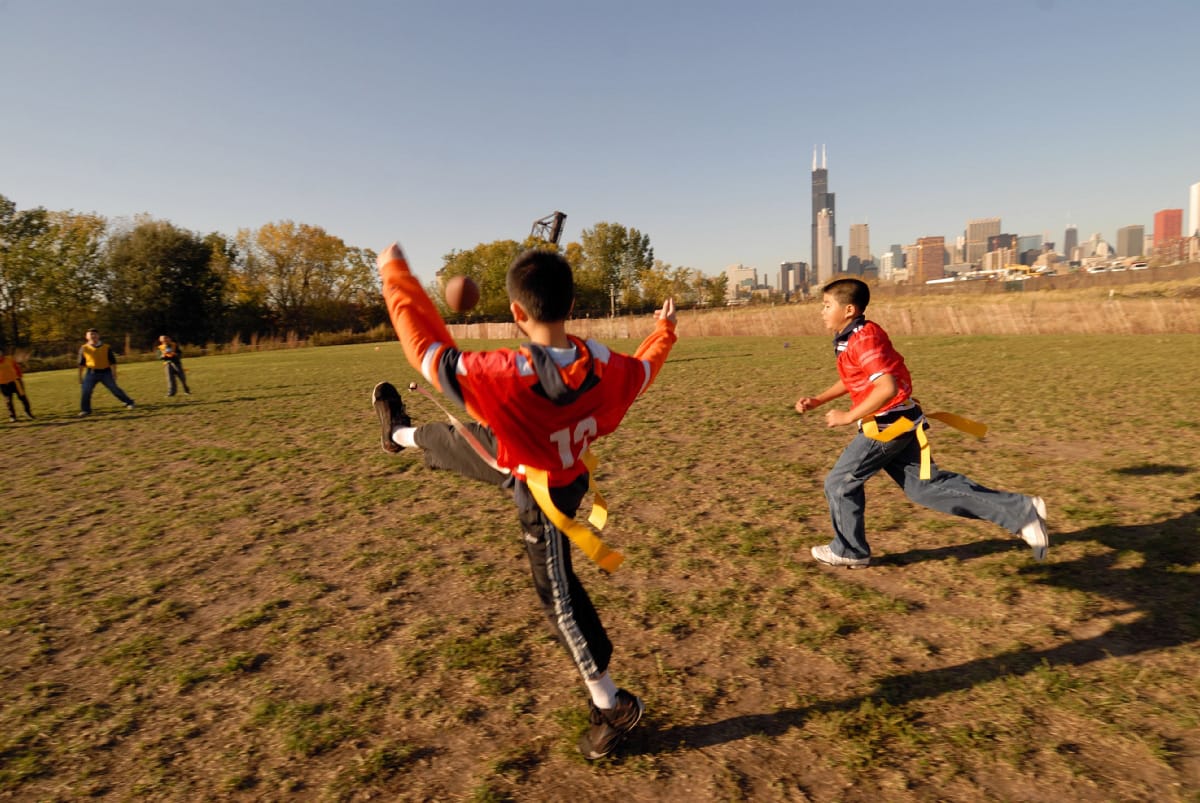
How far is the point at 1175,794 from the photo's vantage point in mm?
2396

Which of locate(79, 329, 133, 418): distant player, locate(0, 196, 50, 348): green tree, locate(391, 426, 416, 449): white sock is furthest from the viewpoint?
locate(0, 196, 50, 348): green tree

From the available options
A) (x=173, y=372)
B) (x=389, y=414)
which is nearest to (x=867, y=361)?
(x=389, y=414)

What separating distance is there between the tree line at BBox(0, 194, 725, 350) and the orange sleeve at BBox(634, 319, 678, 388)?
39093mm

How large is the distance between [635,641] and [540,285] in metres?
2.27

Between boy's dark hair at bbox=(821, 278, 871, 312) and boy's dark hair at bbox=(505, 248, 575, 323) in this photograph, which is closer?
boy's dark hair at bbox=(505, 248, 575, 323)

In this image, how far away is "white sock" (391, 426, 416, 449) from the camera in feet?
13.8

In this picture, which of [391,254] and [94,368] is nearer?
[391,254]

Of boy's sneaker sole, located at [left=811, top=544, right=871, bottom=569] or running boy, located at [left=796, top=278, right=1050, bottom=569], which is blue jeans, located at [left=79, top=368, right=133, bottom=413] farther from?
running boy, located at [left=796, top=278, right=1050, bottom=569]

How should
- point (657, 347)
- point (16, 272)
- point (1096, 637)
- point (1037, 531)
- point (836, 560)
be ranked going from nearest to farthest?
point (657, 347)
point (1096, 637)
point (1037, 531)
point (836, 560)
point (16, 272)

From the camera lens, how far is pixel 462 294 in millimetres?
2799

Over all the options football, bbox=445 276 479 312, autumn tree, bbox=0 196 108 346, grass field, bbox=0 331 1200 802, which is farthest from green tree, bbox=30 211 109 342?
football, bbox=445 276 479 312

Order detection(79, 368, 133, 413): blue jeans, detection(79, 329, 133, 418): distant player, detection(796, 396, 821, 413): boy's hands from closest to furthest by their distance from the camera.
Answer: detection(796, 396, 821, 413): boy's hands, detection(79, 329, 133, 418): distant player, detection(79, 368, 133, 413): blue jeans

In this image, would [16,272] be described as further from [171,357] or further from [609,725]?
[609,725]

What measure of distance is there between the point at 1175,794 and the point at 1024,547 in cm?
263
